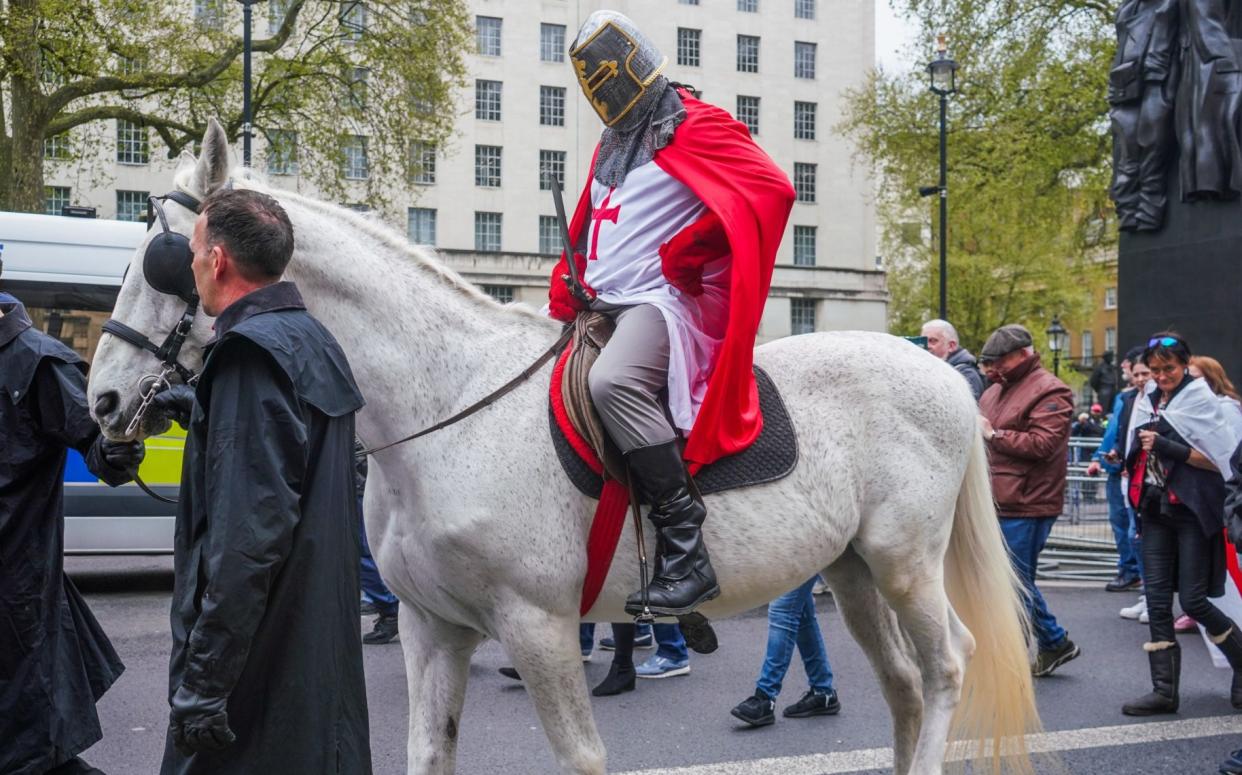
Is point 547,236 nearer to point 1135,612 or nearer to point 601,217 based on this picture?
point 1135,612

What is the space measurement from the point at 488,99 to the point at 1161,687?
4700cm

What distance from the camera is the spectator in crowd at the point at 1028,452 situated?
7.72 meters

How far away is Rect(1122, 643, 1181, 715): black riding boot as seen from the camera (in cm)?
659

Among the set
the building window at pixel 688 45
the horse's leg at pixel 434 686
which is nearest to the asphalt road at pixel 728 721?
the horse's leg at pixel 434 686

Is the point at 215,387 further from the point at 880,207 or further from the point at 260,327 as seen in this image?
the point at 880,207

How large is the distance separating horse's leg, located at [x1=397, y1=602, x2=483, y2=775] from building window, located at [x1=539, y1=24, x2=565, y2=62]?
163 ft

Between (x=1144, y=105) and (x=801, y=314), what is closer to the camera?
(x=1144, y=105)

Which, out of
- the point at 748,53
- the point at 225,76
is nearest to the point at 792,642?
the point at 225,76

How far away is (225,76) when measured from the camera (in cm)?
2241

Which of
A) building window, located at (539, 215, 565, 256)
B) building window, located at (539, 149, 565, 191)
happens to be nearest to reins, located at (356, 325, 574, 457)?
building window, located at (539, 215, 565, 256)

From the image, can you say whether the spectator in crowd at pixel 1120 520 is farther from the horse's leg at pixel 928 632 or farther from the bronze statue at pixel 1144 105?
the horse's leg at pixel 928 632

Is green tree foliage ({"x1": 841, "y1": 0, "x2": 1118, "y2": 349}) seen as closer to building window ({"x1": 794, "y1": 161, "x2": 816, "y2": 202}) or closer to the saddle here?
building window ({"x1": 794, "y1": 161, "x2": 816, "y2": 202})

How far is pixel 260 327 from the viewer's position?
279cm

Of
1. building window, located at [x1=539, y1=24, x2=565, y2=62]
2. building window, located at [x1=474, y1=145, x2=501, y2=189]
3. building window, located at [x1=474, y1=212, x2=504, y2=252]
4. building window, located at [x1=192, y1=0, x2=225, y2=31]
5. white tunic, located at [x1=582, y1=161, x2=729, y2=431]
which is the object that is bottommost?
white tunic, located at [x1=582, y1=161, x2=729, y2=431]
